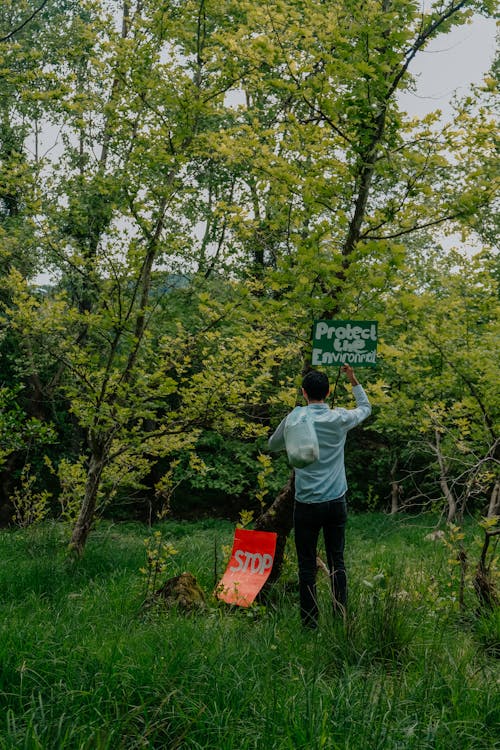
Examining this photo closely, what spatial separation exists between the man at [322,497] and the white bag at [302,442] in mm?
90

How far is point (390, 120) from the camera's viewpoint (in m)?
4.36

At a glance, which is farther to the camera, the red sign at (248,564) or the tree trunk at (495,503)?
the tree trunk at (495,503)

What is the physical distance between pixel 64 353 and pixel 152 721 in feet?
13.4

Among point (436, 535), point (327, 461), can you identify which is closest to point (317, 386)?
point (327, 461)

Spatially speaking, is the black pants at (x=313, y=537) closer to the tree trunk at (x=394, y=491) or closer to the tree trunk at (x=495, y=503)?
the tree trunk at (x=495, y=503)

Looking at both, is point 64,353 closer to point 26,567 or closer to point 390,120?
point 26,567

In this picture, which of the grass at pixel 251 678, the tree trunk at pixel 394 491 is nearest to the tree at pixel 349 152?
the grass at pixel 251 678

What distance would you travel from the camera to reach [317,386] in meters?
4.07

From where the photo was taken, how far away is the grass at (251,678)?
2.27 meters

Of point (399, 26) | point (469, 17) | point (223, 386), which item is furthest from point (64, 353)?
point (469, 17)

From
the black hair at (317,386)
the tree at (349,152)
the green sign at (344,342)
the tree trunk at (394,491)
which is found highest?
the tree at (349,152)

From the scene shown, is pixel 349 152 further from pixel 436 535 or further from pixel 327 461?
pixel 436 535

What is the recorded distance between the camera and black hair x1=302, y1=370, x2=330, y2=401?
407 centimetres

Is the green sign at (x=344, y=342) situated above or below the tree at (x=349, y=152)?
below
